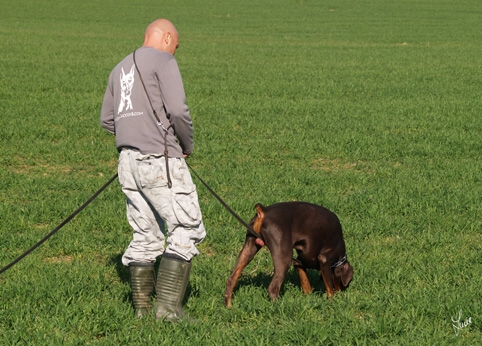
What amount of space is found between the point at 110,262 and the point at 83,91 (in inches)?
492

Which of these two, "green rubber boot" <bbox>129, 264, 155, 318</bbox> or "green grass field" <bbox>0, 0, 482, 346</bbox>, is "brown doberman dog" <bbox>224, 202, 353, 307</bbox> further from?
"green rubber boot" <bbox>129, 264, 155, 318</bbox>

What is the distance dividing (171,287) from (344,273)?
4.74 ft

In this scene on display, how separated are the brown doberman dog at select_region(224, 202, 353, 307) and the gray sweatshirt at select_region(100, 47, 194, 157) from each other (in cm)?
81

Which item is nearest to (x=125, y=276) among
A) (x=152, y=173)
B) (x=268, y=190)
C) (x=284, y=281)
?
(x=284, y=281)

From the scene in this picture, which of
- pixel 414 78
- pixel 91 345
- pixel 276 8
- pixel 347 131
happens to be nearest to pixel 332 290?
pixel 91 345

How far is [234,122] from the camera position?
14.7 meters

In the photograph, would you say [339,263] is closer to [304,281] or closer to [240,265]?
[304,281]

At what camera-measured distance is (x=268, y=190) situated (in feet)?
31.9

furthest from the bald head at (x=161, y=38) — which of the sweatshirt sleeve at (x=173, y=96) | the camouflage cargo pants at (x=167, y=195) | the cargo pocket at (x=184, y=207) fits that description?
the cargo pocket at (x=184, y=207)

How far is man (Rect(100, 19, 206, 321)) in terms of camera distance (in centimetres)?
536

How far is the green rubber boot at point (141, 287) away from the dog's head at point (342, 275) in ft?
4.83

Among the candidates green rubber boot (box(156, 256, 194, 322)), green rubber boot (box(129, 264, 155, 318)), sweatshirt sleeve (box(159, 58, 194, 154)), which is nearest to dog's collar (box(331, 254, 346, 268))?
green rubber boot (box(156, 256, 194, 322))

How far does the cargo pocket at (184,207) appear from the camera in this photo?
5.41m

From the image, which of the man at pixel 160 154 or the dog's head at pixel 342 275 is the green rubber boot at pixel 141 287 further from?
the dog's head at pixel 342 275
